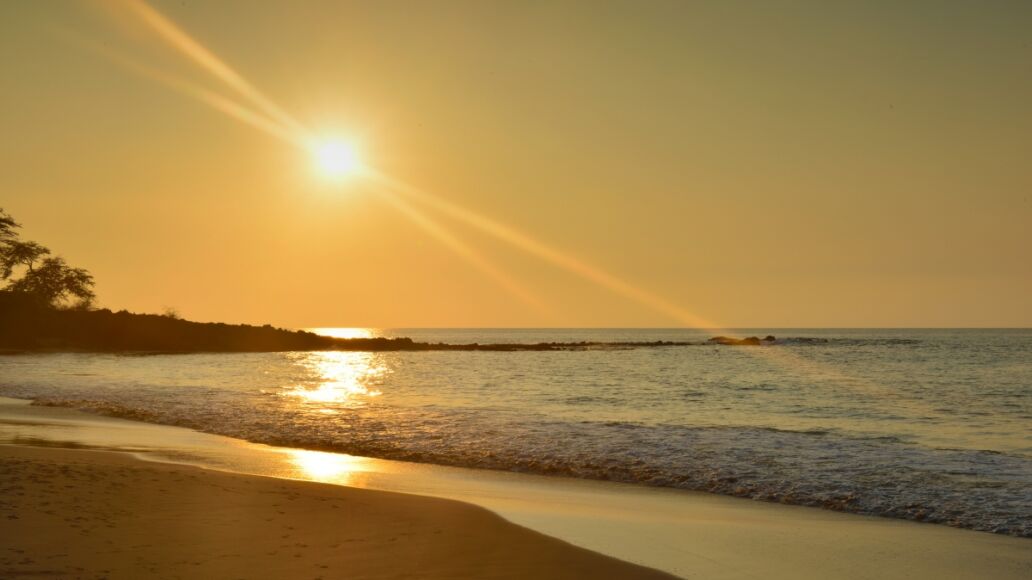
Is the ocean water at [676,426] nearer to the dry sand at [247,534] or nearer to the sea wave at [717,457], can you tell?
the sea wave at [717,457]

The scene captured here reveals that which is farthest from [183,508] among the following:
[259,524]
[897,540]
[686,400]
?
[686,400]

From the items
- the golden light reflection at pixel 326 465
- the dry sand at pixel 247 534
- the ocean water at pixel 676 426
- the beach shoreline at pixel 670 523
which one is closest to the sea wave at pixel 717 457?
the ocean water at pixel 676 426

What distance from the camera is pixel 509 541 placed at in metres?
9.52

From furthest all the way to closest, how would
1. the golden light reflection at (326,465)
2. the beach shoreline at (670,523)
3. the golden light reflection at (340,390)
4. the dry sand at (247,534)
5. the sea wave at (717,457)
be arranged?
the golden light reflection at (340,390)
the golden light reflection at (326,465)
the sea wave at (717,457)
the beach shoreline at (670,523)
the dry sand at (247,534)

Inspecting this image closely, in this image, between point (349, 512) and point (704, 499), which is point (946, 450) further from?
point (349, 512)

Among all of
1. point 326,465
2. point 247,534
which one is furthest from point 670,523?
point 326,465

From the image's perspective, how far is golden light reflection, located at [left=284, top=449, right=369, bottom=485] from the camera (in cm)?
1441

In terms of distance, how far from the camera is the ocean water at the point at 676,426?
14.5 m

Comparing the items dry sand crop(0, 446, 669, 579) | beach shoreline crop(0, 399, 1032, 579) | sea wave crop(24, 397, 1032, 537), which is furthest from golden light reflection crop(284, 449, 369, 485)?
dry sand crop(0, 446, 669, 579)

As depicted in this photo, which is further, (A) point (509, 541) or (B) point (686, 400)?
(B) point (686, 400)

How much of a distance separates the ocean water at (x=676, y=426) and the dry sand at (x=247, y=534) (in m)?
5.99

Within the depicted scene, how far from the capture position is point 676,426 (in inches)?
918

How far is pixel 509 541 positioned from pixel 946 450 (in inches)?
537

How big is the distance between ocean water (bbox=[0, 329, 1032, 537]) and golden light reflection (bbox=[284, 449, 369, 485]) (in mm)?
961
